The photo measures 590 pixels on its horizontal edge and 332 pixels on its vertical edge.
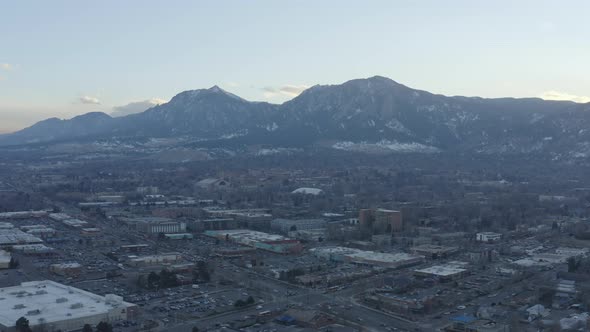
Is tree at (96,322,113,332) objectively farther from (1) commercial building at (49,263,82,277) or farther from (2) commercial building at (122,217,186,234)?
(2) commercial building at (122,217,186,234)

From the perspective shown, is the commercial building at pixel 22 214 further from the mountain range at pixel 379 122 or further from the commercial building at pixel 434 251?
the mountain range at pixel 379 122

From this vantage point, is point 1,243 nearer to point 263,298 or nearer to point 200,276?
point 200,276

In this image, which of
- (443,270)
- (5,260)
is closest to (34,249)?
(5,260)

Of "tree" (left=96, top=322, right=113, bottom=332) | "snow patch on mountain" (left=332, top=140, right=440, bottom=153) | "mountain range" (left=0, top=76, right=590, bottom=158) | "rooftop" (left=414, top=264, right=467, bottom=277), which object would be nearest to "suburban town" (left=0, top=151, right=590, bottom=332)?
"rooftop" (left=414, top=264, right=467, bottom=277)

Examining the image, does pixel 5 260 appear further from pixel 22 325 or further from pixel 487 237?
pixel 487 237

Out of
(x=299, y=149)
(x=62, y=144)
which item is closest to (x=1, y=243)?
(x=299, y=149)

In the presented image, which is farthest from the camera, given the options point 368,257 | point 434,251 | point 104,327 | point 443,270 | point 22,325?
point 434,251
